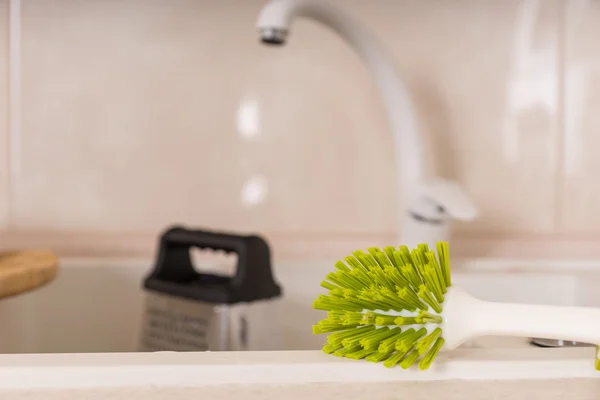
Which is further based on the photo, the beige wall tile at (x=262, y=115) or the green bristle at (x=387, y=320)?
the beige wall tile at (x=262, y=115)

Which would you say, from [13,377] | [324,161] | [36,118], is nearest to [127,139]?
[36,118]

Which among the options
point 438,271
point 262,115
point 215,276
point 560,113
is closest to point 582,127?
point 560,113

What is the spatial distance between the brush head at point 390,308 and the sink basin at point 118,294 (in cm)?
39

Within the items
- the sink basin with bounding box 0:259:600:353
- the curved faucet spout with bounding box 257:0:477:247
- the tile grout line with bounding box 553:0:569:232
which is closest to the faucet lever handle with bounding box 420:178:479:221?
the curved faucet spout with bounding box 257:0:477:247

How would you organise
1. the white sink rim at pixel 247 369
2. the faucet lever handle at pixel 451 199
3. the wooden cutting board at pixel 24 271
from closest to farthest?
1. the white sink rim at pixel 247 369
2. the wooden cutting board at pixel 24 271
3. the faucet lever handle at pixel 451 199

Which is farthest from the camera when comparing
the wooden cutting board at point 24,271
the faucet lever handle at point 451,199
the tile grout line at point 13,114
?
the tile grout line at point 13,114

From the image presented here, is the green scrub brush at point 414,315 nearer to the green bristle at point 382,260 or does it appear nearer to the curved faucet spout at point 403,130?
the green bristle at point 382,260

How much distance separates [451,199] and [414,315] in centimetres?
34

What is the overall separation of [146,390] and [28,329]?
0.51 meters

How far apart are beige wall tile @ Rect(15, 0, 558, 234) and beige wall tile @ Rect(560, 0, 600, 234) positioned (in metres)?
0.02

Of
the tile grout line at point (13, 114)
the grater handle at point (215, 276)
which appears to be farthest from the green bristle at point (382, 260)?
the tile grout line at point (13, 114)

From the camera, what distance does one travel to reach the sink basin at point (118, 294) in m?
0.70

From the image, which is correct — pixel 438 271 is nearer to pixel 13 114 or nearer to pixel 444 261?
pixel 444 261

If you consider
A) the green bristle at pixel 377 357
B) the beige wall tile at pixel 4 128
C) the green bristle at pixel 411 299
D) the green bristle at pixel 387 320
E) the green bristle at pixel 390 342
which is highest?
the beige wall tile at pixel 4 128
